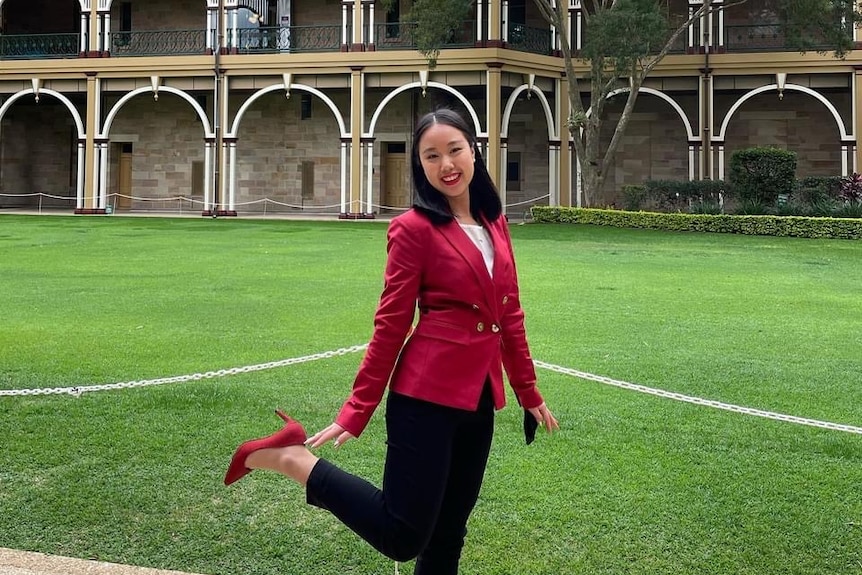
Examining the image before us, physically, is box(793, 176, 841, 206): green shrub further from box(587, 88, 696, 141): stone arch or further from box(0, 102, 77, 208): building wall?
box(0, 102, 77, 208): building wall

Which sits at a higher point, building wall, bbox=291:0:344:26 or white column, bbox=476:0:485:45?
building wall, bbox=291:0:344:26

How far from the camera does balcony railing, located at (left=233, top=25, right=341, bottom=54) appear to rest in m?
27.1

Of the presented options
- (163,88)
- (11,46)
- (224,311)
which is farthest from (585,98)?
(224,311)

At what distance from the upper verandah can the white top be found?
21.4 meters

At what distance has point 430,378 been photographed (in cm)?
241

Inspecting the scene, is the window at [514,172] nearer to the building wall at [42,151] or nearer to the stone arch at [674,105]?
the stone arch at [674,105]

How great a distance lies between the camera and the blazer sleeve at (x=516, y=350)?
103 inches

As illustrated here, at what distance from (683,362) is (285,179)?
25.0 metres

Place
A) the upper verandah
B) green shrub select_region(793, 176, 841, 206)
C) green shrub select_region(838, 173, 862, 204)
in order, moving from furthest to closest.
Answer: the upper verandah, green shrub select_region(793, 176, 841, 206), green shrub select_region(838, 173, 862, 204)

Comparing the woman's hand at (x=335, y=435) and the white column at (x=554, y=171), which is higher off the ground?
the white column at (x=554, y=171)

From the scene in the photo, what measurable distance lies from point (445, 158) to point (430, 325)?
1.65 ft

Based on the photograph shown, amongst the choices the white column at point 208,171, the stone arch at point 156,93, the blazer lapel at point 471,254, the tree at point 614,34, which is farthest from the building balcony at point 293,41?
the blazer lapel at point 471,254

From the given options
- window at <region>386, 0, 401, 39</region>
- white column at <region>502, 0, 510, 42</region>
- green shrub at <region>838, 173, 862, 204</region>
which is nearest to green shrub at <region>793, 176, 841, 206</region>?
green shrub at <region>838, 173, 862, 204</region>

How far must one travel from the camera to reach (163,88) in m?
27.2
